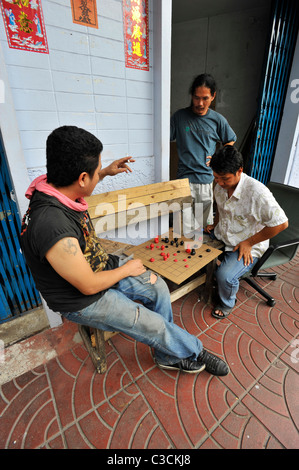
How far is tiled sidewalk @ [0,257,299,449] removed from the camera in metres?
1.54

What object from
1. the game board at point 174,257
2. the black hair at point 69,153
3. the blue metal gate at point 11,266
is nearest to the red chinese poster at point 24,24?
the blue metal gate at point 11,266

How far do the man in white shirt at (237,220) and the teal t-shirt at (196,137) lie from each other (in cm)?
43

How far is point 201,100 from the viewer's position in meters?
2.55

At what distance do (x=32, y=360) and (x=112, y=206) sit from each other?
→ 1.62m

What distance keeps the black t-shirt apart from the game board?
70cm

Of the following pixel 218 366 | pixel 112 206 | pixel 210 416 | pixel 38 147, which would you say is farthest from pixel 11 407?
pixel 38 147

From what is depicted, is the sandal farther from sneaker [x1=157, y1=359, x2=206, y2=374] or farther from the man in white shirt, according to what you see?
sneaker [x1=157, y1=359, x2=206, y2=374]

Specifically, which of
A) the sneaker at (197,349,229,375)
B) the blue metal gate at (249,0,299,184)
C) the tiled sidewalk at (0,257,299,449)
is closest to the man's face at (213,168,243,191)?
the tiled sidewalk at (0,257,299,449)

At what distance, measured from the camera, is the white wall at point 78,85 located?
1.76m

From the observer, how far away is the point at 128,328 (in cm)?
159

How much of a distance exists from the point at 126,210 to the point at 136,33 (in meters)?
1.69

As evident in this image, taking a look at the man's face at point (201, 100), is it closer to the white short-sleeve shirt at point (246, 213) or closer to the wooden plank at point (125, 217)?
the white short-sleeve shirt at point (246, 213)

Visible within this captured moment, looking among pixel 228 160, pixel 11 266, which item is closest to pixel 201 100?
pixel 228 160

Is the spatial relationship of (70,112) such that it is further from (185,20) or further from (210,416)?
(185,20)
